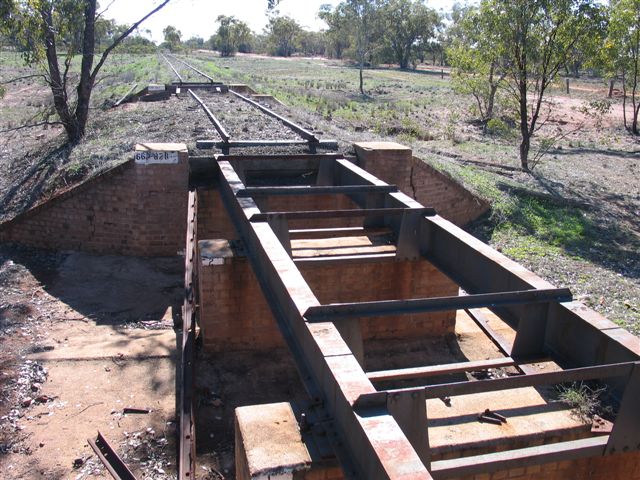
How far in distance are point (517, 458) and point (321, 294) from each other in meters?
4.45

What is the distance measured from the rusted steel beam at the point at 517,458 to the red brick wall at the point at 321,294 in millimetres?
4110

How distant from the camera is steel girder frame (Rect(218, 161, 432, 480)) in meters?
3.26

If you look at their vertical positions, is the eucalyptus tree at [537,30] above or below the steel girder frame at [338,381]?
above

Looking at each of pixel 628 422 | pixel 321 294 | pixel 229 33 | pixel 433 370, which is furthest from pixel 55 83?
pixel 229 33

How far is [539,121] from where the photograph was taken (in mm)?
30438

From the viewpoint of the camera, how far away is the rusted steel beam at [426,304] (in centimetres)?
475

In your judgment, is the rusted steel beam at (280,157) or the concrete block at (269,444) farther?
the rusted steel beam at (280,157)

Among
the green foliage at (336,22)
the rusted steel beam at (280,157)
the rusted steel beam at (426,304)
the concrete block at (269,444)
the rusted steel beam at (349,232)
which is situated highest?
the green foliage at (336,22)

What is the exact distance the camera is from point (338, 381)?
3852mm

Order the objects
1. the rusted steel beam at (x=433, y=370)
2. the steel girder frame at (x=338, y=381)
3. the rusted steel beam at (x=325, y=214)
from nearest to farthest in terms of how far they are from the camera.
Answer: the steel girder frame at (x=338, y=381), the rusted steel beam at (x=433, y=370), the rusted steel beam at (x=325, y=214)

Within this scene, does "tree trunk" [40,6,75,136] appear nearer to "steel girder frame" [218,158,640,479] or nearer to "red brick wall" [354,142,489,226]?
"red brick wall" [354,142,489,226]

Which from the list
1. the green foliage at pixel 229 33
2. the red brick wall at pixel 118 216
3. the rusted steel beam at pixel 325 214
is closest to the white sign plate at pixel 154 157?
the red brick wall at pixel 118 216

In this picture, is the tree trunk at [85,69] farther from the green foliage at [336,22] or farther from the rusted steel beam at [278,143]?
the green foliage at [336,22]

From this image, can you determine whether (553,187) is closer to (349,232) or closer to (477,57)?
(477,57)
